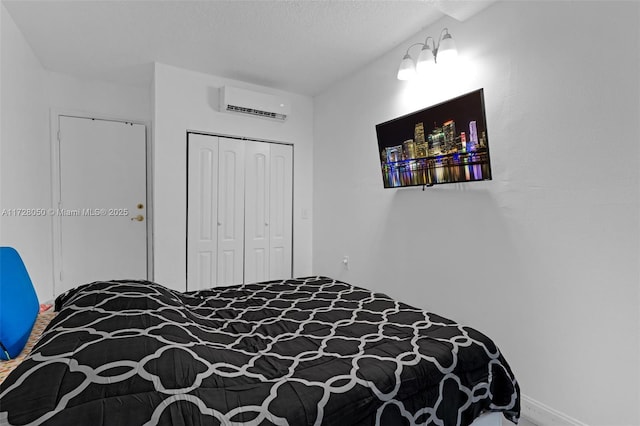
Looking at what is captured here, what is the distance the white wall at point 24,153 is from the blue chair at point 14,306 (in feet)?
2.85

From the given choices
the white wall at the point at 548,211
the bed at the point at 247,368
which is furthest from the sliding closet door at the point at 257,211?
the bed at the point at 247,368

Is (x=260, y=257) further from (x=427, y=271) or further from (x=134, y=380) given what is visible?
(x=134, y=380)

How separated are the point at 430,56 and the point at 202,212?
8.47 ft

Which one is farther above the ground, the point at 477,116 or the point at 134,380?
the point at 477,116

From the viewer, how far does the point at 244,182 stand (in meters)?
3.81

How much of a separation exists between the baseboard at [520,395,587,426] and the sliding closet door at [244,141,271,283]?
8.95 feet

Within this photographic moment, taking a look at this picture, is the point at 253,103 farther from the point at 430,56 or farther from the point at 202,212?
the point at 430,56

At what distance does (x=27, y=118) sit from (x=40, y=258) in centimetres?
126

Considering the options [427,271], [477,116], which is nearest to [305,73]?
[477,116]

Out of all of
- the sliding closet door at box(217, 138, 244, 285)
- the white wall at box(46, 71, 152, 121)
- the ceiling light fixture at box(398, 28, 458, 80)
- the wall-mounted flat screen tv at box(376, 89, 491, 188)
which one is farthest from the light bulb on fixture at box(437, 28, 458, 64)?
the white wall at box(46, 71, 152, 121)

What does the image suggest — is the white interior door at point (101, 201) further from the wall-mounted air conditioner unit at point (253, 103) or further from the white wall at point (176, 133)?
the wall-mounted air conditioner unit at point (253, 103)

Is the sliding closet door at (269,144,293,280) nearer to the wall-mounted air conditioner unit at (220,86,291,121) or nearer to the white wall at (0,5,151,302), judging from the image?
the wall-mounted air conditioner unit at (220,86,291,121)

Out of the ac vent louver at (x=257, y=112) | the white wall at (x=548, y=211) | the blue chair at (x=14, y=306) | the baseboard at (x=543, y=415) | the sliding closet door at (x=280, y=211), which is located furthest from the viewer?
the sliding closet door at (x=280, y=211)

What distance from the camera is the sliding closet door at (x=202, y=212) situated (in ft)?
11.5
